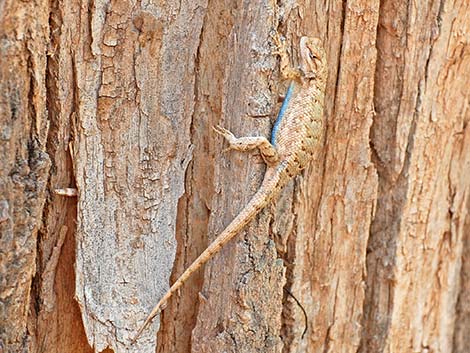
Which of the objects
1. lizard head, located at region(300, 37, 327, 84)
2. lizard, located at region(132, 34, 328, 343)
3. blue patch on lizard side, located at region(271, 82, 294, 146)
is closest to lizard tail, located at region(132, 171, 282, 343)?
lizard, located at region(132, 34, 328, 343)

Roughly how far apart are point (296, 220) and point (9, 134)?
47.9 inches

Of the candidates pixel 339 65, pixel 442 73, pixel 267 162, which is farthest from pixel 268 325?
pixel 442 73

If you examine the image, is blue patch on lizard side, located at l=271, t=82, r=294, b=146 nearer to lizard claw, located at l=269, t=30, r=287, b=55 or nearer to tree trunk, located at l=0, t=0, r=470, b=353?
tree trunk, located at l=0, t=0, r=470, b=353

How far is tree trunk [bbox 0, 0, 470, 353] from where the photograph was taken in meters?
2.54

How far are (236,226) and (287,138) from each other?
1.42ft

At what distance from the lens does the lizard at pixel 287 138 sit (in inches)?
107

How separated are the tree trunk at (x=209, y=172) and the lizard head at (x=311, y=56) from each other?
0.04 meters

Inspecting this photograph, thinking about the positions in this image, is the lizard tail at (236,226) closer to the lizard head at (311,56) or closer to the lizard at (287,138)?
the lizard at (287,138)

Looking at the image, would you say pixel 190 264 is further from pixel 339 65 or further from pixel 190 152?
pixel 339 65

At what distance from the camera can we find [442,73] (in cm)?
307

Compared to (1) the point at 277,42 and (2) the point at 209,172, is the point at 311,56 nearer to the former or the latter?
(1) the point at 277,42

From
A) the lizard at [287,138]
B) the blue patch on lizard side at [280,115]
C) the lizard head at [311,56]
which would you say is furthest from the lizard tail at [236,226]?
the lizard head at [311,56]

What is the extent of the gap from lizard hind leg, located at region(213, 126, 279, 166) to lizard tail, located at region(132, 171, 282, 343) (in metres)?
0.07

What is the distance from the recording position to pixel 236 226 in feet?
8.93
